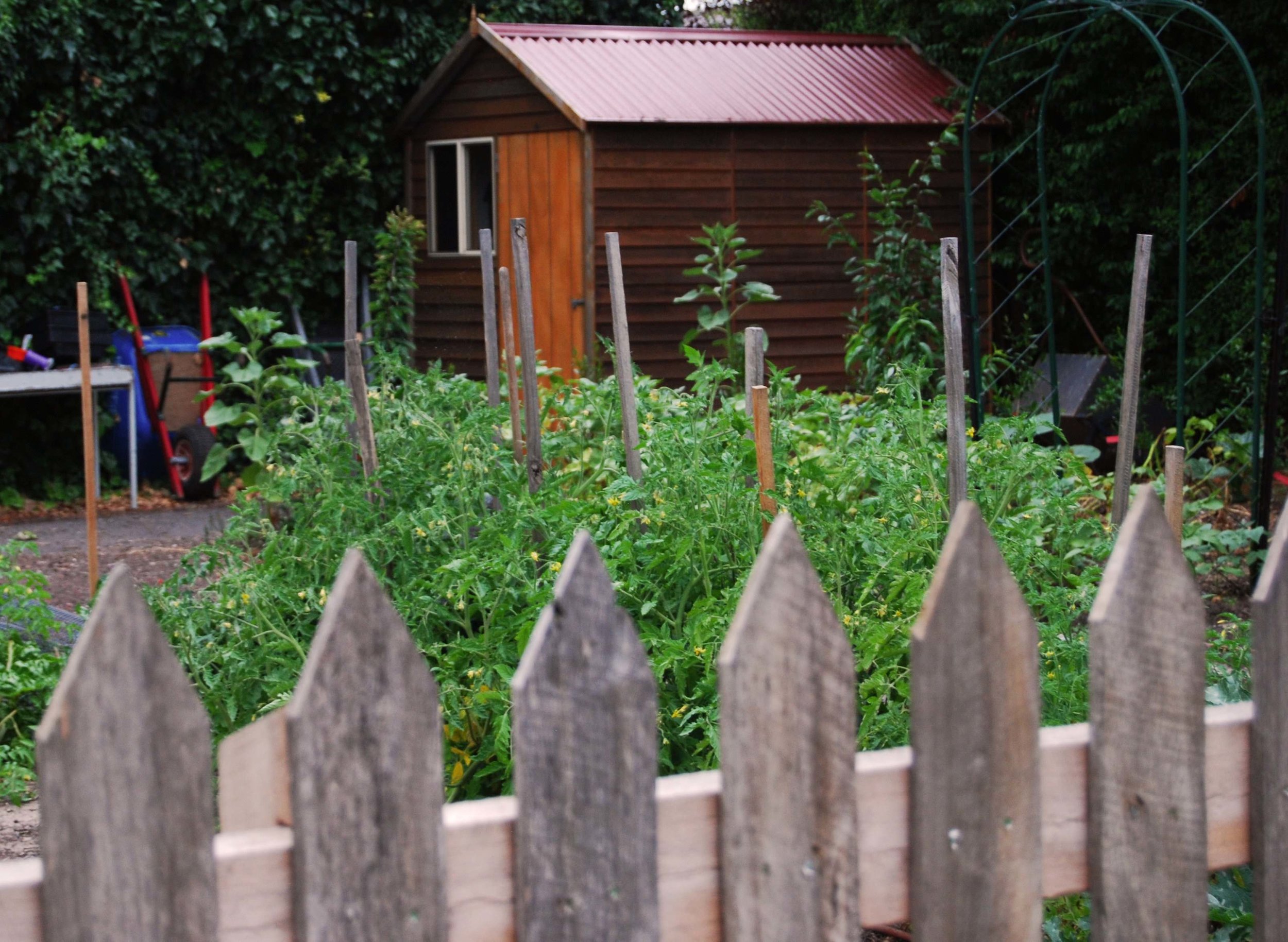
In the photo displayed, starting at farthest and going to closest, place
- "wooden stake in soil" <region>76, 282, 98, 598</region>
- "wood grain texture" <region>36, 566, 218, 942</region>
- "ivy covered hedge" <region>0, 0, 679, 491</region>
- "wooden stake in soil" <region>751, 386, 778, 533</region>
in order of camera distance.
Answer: "ivy covered hedge" <region>0, 0, 679, 491</region> → "wooden stake in soil" <region>76, 282, 98, 598</region> → "wooden stake in soil" <region>751, 386, 778, 533</region> → "wood grain texture" <region>36, 566, 218, 942</region>

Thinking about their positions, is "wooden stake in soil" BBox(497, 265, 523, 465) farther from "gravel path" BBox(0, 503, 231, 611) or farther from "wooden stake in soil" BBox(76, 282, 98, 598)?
"gravel path" BBox(0, 503, 231, 611)

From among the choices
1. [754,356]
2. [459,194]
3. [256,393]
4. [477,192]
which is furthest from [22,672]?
[477,192]

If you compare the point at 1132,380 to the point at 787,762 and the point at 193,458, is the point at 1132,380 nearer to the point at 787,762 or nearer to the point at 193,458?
the point at 787,762

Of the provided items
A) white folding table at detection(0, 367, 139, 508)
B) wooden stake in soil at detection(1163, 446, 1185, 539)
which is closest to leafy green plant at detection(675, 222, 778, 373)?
wooden stake in soil at detection(1163, 446, 1185, 539)

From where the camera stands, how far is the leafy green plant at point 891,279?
7145 millimetres

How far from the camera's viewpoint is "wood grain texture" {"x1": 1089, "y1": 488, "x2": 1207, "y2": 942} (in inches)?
50.1

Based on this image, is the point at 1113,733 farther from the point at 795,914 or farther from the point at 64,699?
the point at 64,699

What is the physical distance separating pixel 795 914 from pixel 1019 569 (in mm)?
1862

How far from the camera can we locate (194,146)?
9891 millimetres

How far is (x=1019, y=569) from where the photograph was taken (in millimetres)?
2922

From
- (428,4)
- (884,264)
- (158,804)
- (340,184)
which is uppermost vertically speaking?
(428,4)

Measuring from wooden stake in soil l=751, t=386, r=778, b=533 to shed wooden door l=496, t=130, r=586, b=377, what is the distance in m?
6.54

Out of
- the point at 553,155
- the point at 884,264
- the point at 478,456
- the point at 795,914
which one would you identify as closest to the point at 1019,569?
the point at 478,456

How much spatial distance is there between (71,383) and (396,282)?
2302 millimetres
